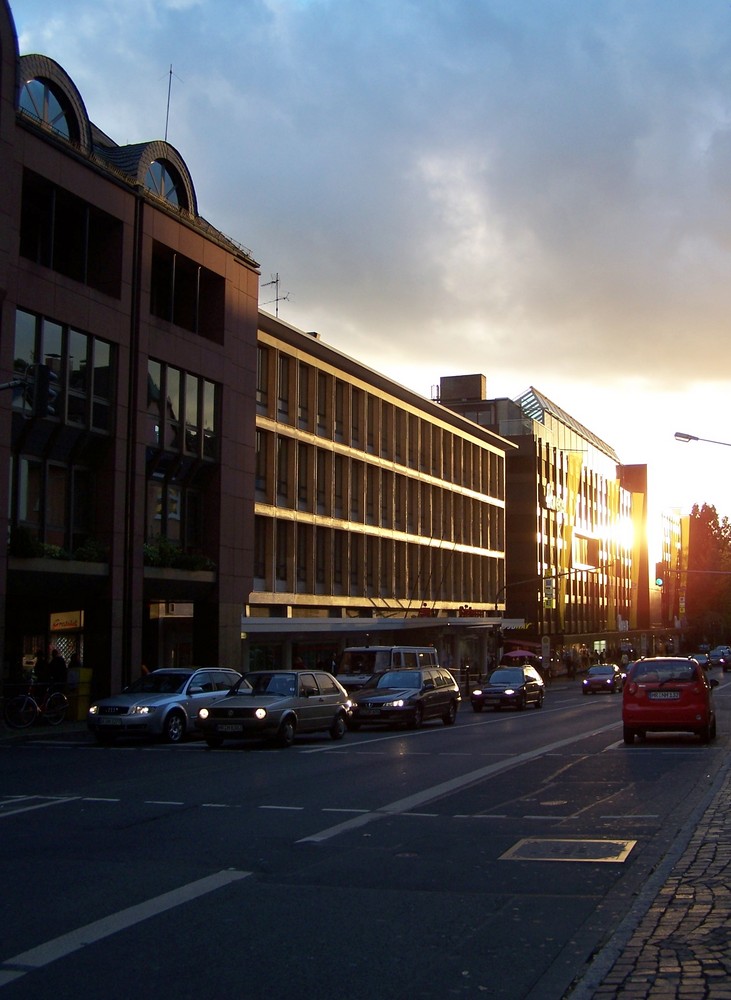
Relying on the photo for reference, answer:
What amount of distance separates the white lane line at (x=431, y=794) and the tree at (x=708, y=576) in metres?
102

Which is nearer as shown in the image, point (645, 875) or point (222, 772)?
point (645, 875)

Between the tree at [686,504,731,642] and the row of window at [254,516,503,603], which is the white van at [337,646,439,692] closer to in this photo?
the row of window at [254,516,503,603]

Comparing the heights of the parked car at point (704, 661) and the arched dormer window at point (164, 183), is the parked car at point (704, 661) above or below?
below

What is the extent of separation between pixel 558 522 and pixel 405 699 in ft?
227

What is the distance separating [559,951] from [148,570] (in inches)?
1153

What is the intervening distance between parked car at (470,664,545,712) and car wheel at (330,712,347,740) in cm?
1387

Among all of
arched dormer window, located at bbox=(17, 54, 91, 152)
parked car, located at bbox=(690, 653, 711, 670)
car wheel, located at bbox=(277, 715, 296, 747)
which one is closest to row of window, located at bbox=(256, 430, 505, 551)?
arched dormer window, located at bbox=(17, 54, 91, 152)

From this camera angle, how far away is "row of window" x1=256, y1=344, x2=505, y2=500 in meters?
46.9

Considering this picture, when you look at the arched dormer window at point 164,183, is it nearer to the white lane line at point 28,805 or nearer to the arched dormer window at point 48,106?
the arched dormer window at point 48,106

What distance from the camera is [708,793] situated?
522 inches

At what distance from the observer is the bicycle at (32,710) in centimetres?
2711

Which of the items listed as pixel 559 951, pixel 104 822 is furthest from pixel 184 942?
pixel 104 822

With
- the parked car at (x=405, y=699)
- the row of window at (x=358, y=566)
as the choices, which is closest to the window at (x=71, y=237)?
the row of window at (x=358, y=566)

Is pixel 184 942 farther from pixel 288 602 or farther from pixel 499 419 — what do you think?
pixel 499 419
